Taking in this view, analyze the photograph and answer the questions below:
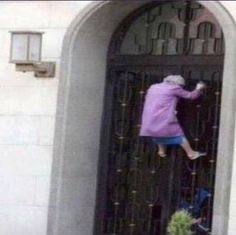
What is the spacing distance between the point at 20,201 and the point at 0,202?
0.26 meters

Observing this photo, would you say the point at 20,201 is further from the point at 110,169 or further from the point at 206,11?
the point at 206,11

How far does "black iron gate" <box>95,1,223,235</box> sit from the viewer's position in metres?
9.70

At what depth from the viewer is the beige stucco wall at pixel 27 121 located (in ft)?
32.2

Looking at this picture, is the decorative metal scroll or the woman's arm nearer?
the woman's arm

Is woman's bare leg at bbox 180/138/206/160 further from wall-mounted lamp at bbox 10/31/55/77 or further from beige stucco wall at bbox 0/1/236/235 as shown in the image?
wall-mounted lamp at bbox 10/31/55/77

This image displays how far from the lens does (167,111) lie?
959 centimetres

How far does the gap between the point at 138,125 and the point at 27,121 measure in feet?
4.17

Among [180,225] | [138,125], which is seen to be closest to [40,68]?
[138,125]

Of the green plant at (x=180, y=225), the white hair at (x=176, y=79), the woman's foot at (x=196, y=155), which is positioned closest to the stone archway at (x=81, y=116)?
the white hair at (x=176, y=79)

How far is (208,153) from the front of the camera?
31.8 ft

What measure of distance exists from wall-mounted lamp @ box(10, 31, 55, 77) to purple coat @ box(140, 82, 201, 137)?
117cm

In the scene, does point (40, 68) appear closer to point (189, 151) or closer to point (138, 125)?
point (138, 125)

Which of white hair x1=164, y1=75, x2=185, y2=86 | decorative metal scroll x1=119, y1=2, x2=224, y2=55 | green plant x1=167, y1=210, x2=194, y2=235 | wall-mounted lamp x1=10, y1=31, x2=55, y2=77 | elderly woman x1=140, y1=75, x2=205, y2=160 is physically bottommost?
green plant x1=167, y1=210, x2=194, y2=235

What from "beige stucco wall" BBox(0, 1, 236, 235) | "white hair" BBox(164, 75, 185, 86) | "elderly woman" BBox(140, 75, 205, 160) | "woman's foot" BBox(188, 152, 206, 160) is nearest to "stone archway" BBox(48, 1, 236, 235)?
"beige stucco wall" BBox(0, 1, 236, 235)
